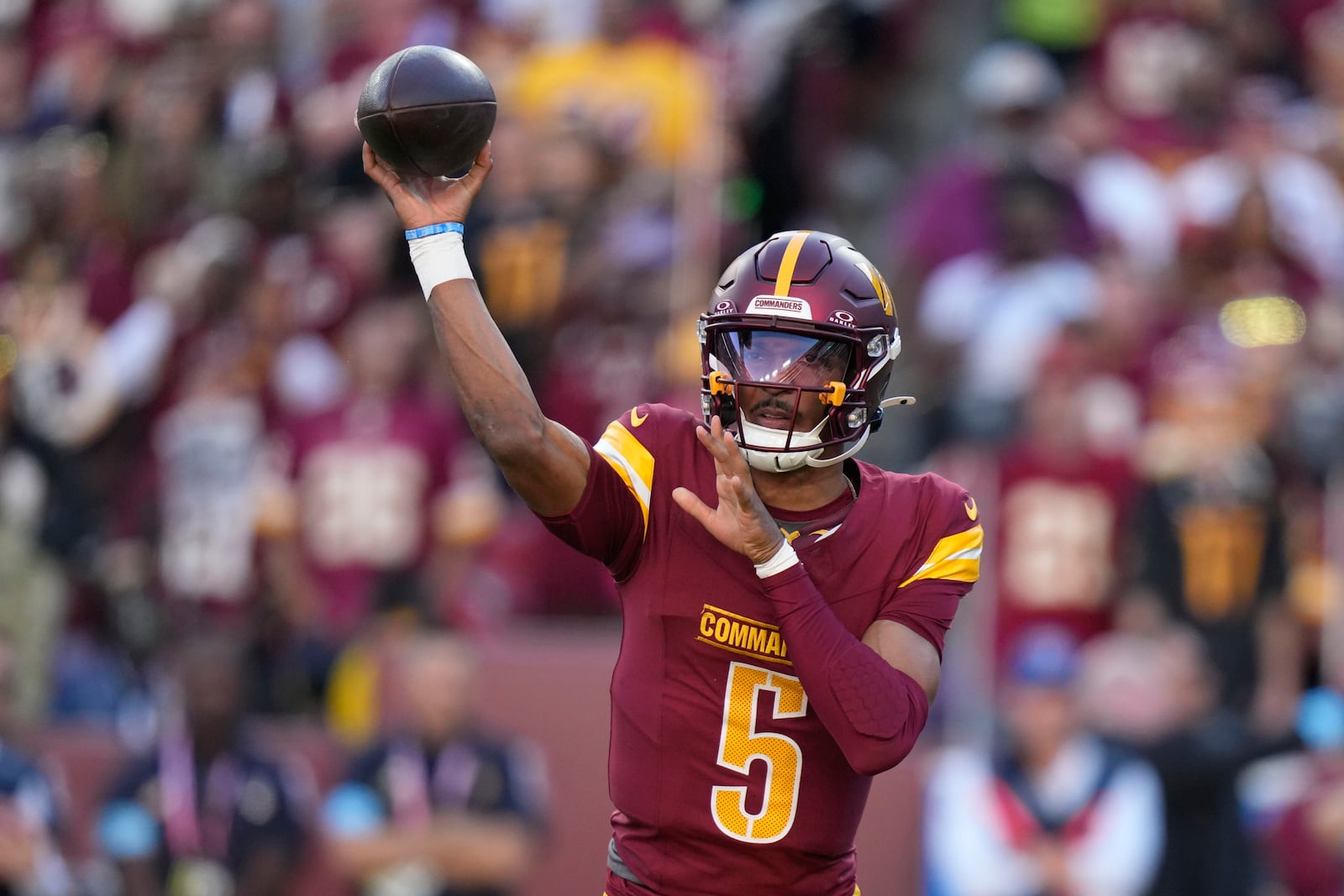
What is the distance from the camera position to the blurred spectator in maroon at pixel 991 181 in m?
9.12

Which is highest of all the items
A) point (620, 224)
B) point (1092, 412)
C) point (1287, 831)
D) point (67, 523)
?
point (620, 224)

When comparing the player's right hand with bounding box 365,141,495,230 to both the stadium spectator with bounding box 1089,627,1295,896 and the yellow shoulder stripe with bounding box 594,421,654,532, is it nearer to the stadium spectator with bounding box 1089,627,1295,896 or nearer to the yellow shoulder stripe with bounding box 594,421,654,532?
the yellow shoulder stripe with bounding box 594,421,654,532

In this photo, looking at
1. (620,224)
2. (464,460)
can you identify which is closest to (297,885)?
(464,460)

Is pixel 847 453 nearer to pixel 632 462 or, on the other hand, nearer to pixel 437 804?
pixel 632 462

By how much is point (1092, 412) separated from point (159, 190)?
5.71 metres

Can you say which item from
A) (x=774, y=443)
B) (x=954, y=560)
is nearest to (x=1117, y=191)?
(x=954, y=560)

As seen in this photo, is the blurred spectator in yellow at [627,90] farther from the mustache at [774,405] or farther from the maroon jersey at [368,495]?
the mustache at [774,405]

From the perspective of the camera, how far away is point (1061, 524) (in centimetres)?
786

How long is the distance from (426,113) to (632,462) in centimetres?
76

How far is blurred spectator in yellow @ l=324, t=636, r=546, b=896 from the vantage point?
7.93 meters

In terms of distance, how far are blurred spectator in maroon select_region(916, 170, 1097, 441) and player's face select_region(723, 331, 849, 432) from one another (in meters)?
4.48

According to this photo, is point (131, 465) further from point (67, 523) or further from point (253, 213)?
point (253, 213)

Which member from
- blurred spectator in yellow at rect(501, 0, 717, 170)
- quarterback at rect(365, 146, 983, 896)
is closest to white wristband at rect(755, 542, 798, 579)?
quarterback at rect(365, 146, 983, 896)

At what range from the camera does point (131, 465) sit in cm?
1016
